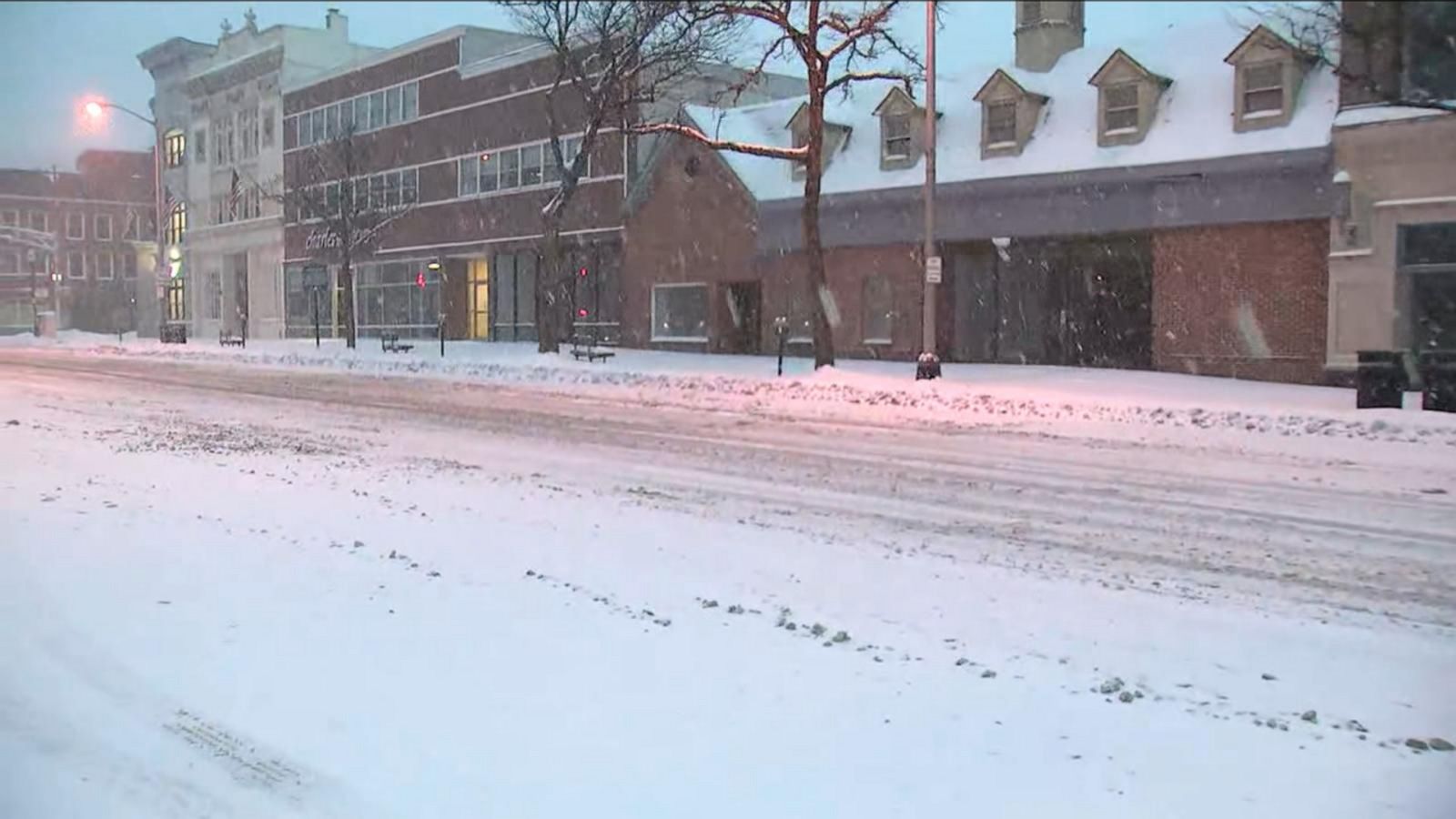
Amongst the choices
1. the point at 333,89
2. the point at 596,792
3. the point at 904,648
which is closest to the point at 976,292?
the point at 904,648

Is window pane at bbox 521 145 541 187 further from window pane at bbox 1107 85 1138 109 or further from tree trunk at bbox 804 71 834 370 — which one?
window pane at bbox 1107 85 1138 109

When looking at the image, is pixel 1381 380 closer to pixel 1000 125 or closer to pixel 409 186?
pixel 1000 125

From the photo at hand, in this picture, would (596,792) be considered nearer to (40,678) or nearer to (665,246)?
(40,678)

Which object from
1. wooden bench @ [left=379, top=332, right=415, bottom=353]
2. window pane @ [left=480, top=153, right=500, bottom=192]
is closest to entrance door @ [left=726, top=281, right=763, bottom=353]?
wooden bench @ [left=379, top=332, right=415, bottom=353]

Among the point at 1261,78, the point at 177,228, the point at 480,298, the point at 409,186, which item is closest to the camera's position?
the point at 1261,78

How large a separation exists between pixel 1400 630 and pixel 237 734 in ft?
18.2

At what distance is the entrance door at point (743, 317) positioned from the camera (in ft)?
111

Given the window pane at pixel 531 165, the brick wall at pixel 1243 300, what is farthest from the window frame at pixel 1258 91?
the window pane at pixel 531 165

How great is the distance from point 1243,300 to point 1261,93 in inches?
148

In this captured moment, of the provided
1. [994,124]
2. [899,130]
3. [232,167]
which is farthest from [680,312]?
[232,167]

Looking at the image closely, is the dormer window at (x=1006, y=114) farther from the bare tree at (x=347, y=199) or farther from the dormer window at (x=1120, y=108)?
the bare tree at (x=347, y=199)

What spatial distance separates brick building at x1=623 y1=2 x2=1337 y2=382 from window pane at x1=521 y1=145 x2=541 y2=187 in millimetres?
6147

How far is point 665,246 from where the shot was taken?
35719mm

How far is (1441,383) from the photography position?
Result: 16.0 metres
